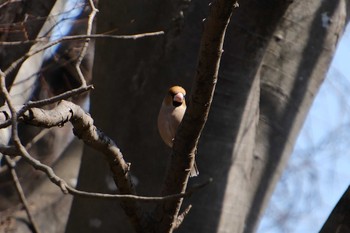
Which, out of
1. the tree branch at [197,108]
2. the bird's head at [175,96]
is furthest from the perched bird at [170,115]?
the tree branch at [197,108]

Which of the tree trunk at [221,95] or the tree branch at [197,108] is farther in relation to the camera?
the tree trunk at [221,95]

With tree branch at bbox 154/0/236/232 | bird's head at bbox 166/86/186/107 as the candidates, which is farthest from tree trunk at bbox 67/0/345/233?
tree branch at bbox 154/0/236/232

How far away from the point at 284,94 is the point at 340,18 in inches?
15.5

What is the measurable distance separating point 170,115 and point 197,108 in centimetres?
68

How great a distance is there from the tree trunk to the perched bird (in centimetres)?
9

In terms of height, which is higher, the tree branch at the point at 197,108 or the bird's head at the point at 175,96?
the tree branch at the point at 197,108

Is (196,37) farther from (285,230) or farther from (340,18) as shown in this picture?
(285,230)

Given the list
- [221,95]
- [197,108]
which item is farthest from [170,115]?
[197,108]

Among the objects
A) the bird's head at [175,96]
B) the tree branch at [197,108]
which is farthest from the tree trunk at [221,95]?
the tree branch at [197,108]

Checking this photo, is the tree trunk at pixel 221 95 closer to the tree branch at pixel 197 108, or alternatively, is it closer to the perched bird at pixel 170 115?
the perched bird at pixel 170 115

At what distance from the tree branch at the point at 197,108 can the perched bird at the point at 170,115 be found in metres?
0.46

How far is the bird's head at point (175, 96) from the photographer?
259 cm

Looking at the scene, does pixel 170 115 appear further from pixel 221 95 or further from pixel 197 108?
pixel 197 108

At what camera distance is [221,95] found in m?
2.63
